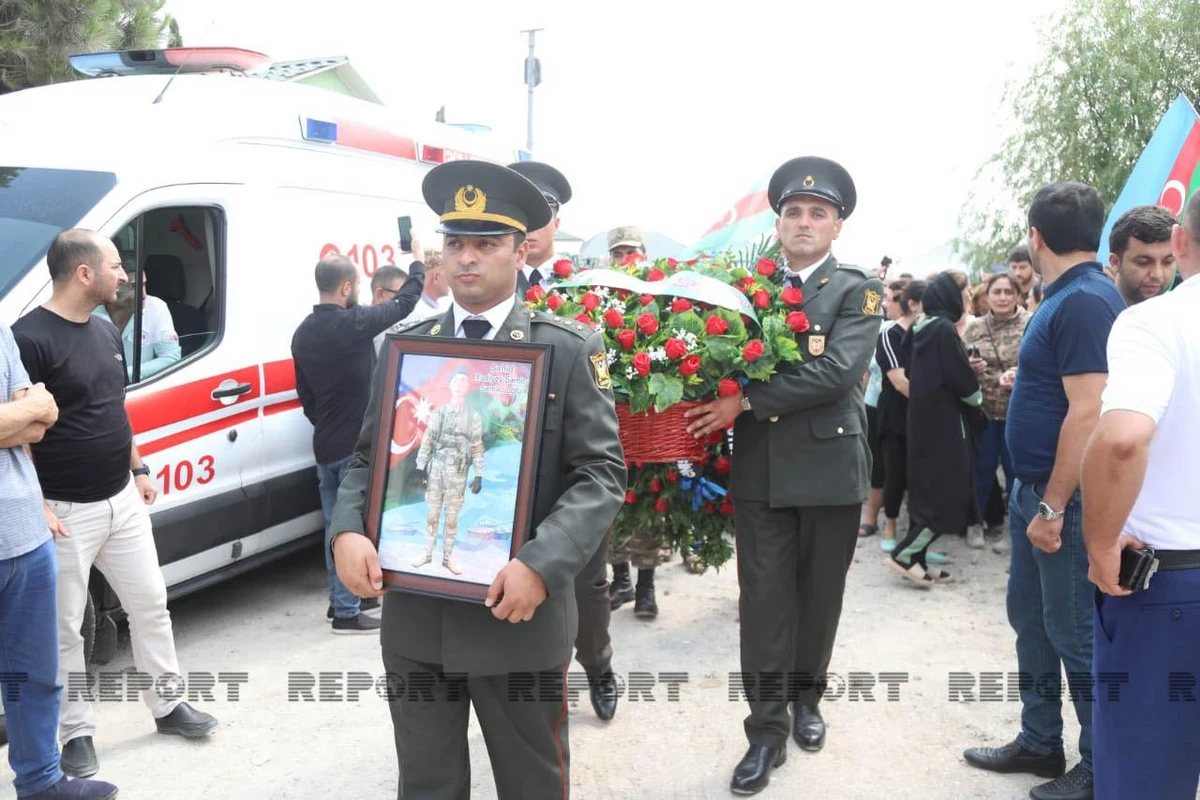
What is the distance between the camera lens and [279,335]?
5621mm

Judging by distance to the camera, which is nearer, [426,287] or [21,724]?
[21,724]

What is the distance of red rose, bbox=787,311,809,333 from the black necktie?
1497mm

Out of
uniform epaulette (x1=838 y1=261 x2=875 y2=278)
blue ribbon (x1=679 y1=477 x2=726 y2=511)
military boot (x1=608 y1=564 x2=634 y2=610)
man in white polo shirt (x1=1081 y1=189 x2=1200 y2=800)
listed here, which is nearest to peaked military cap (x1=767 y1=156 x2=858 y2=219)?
uniform epaulette (x1=838 y1=261 x2=875 y2=278)

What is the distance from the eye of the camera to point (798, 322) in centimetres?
377

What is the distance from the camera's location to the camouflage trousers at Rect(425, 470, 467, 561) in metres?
2.41

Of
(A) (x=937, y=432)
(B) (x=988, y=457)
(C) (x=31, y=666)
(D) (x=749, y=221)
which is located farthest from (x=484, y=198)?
(B) (x=988, y=457)

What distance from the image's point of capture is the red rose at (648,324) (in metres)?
3.62

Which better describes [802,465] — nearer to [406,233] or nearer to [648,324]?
[648,324]

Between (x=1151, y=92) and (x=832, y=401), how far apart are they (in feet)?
56.2

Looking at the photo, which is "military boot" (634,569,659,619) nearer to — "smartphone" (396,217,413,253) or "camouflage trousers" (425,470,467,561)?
"smartphone" (396,217,413,253)

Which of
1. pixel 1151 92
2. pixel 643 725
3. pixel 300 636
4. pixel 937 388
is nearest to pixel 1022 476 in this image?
pixel 643 725

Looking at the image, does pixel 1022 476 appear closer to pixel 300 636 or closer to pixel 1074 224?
pixel 1074 224

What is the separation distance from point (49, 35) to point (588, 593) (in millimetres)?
11189

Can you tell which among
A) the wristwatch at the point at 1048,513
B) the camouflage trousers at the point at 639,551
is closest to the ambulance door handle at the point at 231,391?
the camouflage trousers at the point at 639,551
